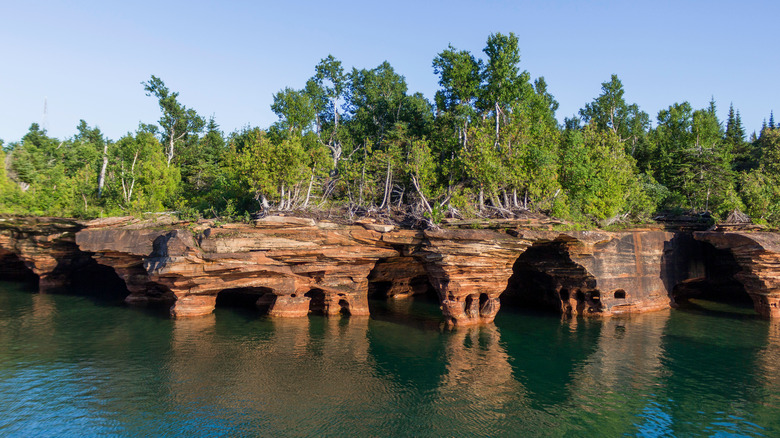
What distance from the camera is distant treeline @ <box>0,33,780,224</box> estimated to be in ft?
96.2

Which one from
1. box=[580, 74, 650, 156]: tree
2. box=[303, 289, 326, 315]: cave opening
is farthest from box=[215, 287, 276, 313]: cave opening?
box=[580, 74, 650, 156]: tree

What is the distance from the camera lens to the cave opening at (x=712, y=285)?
30.3 meters

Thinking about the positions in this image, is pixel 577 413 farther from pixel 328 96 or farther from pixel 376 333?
pixel 328 96

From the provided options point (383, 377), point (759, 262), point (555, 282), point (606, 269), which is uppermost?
point (759, 262)

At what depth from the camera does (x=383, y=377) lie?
58.3 feet

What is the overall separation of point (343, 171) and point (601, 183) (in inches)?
754

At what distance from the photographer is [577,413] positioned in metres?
14.9

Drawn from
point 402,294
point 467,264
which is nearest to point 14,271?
point 402,294

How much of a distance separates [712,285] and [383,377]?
31.7 metres

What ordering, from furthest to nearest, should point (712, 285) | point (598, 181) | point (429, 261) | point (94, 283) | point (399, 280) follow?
point (94, 283)
point (399, 280)
point (712, 285)
point (598, 181)
point (429, 261)

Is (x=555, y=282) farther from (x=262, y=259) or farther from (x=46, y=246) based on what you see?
(x=46, y=246)

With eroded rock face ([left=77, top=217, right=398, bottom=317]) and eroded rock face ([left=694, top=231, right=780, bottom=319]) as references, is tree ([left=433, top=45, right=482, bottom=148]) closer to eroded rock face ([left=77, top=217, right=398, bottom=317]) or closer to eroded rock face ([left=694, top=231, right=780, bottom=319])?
eroded rock face ([left=77, top=217, right=398, bottom=317])

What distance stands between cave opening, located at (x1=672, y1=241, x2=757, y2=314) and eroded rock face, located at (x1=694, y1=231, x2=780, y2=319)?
1.65m

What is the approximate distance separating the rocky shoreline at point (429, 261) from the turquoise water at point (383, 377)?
184 centimetres
